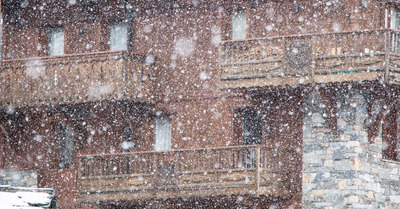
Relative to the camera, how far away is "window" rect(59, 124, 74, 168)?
1398 inches

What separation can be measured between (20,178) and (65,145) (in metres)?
1.85

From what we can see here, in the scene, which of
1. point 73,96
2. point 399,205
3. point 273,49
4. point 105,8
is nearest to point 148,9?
point 105,8

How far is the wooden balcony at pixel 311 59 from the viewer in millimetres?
28734

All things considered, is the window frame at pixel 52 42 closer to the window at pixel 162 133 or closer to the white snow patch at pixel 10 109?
the white snow patch at pixel 10 109

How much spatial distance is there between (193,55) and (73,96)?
3978 mm

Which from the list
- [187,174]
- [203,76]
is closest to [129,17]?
[203,76]

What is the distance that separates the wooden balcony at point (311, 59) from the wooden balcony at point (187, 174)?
212 cm

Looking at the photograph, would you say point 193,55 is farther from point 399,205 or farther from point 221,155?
point 399,205

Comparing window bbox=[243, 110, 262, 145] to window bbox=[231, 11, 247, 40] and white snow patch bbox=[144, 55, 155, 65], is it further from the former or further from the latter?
white snow patch bbox=[144, 55, 155, 65]

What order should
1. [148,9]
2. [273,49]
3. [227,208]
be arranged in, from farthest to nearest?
1. [148,9]
2. [227,208]
3. [273,49]

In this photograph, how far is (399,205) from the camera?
101 feet

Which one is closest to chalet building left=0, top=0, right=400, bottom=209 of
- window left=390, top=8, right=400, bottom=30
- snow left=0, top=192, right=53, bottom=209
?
window left=390, top=8, right=400, bottom=30

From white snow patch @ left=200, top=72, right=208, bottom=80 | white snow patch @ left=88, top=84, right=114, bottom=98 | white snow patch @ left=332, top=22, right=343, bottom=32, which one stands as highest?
white snow patch @ left=332, top=22, right=343, bottom=32

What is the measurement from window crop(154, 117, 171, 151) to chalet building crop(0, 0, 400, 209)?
4 cm
